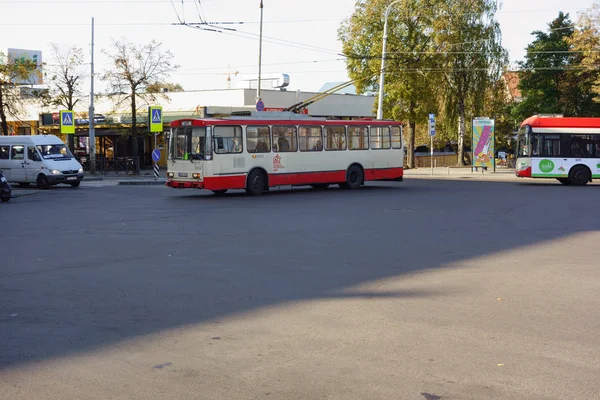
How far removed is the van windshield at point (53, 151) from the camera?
110 feet

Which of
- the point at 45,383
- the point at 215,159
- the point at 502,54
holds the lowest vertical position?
the point at 45,383

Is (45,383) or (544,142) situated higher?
(544,142)

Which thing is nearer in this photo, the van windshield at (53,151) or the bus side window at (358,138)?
the bus side window at (358,138)

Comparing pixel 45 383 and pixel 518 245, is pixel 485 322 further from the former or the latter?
pixel 518 245

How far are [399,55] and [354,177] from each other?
895 inches

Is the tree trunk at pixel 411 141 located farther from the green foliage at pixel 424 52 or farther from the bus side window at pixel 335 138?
the bus side window at pixel 335 138

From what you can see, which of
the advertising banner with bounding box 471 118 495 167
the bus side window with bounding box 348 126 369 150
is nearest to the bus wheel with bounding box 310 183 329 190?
the bus side window with bounding box 348 126 369 150

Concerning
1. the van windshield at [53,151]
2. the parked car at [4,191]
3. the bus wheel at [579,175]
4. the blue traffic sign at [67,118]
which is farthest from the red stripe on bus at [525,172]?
the blue traffic sign at [67,118]

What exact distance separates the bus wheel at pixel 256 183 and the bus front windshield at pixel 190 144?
1.91m

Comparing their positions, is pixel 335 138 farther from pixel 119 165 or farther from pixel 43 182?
pixel 119 165

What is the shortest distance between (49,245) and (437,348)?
8899 millimetres

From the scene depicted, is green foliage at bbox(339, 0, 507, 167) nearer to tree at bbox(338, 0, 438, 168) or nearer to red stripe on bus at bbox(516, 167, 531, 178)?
tree at bbox(338, 0, 438, 168)

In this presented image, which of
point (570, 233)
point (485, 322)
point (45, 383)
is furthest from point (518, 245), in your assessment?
point (45, 383)

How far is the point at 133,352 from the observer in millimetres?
6195
